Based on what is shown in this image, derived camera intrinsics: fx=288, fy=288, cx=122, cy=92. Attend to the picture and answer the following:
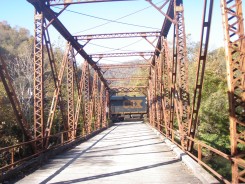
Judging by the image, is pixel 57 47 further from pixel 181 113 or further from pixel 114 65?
pixel 181 113

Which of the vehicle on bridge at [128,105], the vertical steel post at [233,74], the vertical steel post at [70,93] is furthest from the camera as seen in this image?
the vehicle on bridge at [128,105]

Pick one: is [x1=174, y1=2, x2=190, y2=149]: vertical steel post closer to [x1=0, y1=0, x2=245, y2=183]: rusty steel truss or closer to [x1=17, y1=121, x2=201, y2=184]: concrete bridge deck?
[x1=0, y1=0, x2=245, y2=183]: rusty steel truss

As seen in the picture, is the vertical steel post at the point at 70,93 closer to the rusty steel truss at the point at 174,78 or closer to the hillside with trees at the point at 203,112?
the rusty steel truss at the point at 174,78

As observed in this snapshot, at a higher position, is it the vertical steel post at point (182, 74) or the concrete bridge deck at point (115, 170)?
the vertical steel post at point (182, 74)

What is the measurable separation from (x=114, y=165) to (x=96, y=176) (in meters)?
1.80

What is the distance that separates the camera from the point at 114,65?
29.3 meters

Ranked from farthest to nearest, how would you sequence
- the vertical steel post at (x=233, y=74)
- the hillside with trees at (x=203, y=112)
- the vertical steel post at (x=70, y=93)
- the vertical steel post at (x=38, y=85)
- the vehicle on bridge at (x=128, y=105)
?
the vehicle on bridge at (x=128, y=105) < the hillside with trees at (x=203, y=112) < the vertical steel post at (x=70, y=93) < the vertical steel post at (x=38, y=85) < the vertical steel post at (x=233, y=74)

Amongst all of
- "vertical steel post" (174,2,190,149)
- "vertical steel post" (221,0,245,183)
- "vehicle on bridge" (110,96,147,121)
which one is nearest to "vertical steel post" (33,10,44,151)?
"vertical steel post" (174,2,190,149)

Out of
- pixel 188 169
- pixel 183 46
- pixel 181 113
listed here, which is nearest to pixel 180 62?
pixel 183 46

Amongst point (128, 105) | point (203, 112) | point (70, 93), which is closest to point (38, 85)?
point (70, 93)

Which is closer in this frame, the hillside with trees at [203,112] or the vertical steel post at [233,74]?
the vertical steel post at [233,74]

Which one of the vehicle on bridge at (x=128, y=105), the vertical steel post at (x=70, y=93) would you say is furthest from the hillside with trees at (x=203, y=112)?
the vehicle on bridge at (x=128, y=105)

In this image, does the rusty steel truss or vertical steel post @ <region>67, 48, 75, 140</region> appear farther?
vertical steel post @ <region>67, 48, 75, 140</region>

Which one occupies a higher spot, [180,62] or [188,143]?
[180,62]
